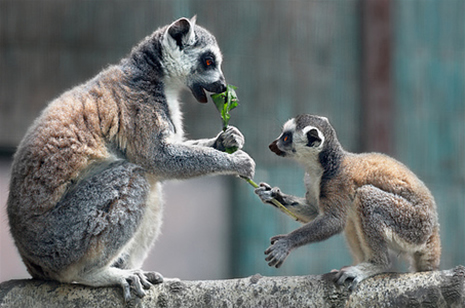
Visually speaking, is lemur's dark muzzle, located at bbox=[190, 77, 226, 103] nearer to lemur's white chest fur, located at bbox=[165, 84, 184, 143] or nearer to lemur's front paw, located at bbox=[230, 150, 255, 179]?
lemur's white chest fur, located at bbox=[165, 84, 184, 143]

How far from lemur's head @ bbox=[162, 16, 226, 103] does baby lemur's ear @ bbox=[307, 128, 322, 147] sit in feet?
2.86

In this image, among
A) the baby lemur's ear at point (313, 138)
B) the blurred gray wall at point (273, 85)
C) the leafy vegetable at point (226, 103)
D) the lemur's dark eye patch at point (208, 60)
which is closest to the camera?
the baby lemur's ear at point (313, 138)

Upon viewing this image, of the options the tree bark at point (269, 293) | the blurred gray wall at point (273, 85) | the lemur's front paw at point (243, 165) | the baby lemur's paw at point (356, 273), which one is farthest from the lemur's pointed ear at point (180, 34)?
the blurred gray wall at point (273, 85)

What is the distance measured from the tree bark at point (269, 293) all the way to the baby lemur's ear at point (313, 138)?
1090mm

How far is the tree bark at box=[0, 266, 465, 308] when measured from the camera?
4.42 meters

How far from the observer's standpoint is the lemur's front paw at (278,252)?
479 centimetres

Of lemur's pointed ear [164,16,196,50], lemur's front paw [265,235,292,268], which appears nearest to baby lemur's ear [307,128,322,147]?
lemur's front paw [265,235,292,268]

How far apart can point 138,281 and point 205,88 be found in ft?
5.87

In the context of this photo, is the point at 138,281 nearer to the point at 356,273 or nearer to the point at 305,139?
the point at 356,273

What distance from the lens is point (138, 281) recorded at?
480 cm

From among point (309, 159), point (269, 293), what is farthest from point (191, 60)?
point (269, 293)

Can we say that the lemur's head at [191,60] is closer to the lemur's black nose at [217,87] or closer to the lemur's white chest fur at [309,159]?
Result: the lemur's black nose at [217,87]

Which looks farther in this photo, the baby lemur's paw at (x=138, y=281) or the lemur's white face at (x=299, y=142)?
the lemur's white face at (x=299, y=142)

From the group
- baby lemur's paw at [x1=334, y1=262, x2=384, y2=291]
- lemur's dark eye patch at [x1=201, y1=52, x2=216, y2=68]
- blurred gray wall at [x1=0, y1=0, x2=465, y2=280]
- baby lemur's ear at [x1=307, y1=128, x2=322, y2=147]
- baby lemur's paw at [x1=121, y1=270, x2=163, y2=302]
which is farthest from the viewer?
blurred gray wall at [x1=0, y1=0, x2=465, y2=280]
